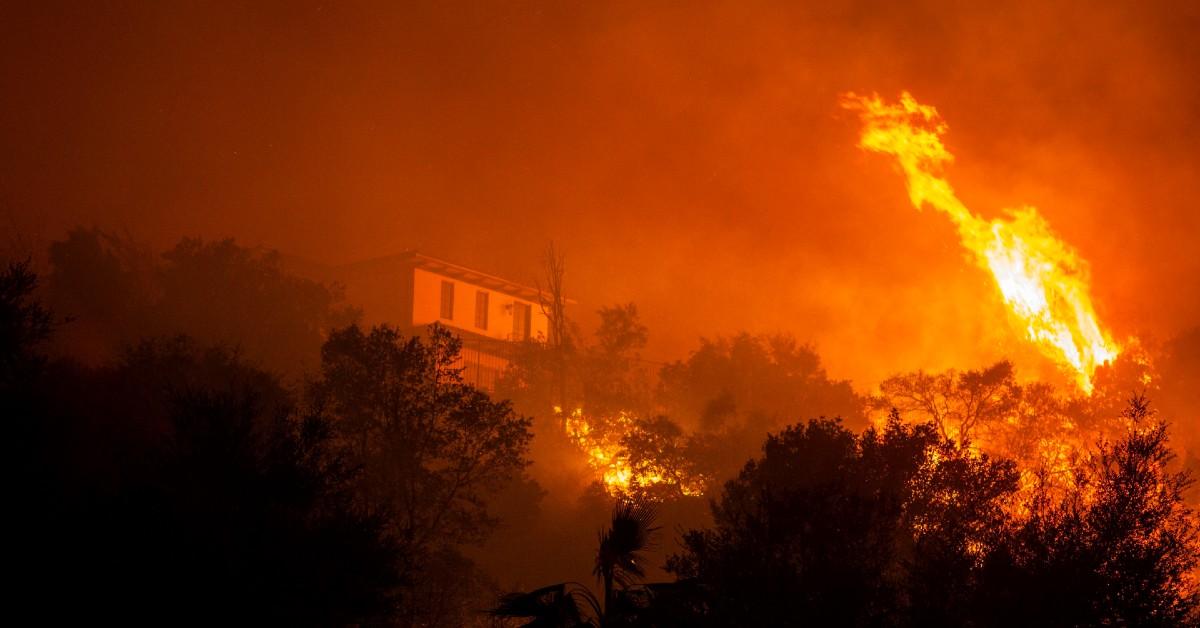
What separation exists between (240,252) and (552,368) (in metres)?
15.3

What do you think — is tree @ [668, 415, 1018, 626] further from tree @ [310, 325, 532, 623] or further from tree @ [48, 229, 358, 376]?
tree @ [48, 229, 358, 376]

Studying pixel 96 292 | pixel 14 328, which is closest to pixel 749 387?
pixel 96 292

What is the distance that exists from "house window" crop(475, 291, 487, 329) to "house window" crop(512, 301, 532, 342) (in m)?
2.29

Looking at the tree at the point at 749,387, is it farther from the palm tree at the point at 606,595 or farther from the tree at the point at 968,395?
the palm tree at the point at 606,595

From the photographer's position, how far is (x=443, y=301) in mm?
63531

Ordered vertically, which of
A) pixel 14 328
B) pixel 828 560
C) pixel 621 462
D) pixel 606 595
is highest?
pixel 621 462

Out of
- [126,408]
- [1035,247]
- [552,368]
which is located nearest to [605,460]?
[552,368]

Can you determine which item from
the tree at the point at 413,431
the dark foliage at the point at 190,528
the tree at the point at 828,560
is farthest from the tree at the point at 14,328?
the tree at the point at 828,560

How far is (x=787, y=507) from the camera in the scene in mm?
21797

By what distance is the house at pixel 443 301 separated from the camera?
5931cm

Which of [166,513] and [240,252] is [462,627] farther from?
[240,252]

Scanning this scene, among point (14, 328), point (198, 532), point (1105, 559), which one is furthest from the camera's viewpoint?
point (14, 328)

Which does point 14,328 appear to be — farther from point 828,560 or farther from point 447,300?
point 447,300

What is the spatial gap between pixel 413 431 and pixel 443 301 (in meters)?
30.2
